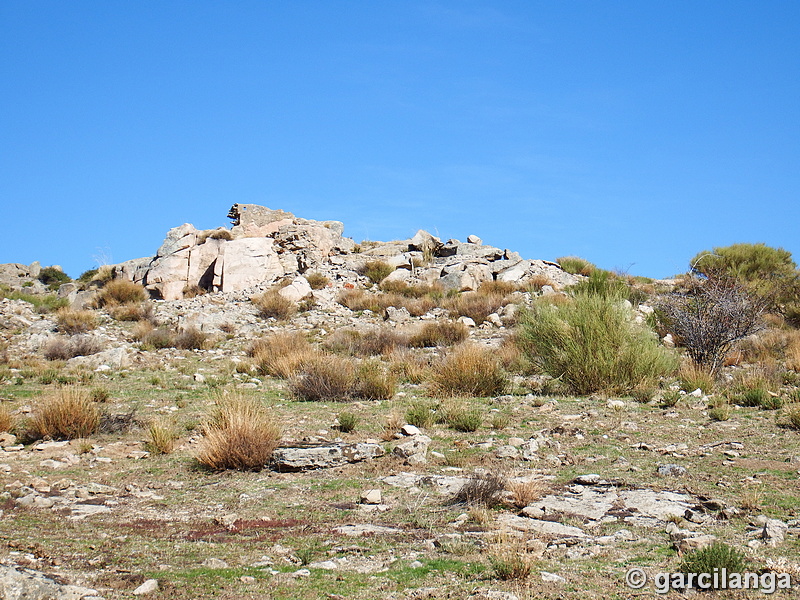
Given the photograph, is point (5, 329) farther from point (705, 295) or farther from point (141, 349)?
point (705, 295)

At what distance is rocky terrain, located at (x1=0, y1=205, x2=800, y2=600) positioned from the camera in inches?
189

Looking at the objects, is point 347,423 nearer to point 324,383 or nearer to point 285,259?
point 324,383

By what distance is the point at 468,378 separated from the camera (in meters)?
14.5

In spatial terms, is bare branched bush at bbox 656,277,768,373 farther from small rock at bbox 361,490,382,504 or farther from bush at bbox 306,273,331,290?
bush at bbox 306,273,331,290

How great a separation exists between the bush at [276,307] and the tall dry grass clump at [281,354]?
4.52 m

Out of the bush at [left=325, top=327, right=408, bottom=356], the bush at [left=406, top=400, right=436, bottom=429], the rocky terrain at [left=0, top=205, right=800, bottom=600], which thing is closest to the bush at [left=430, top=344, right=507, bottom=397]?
the rocky terrain at [left=0, top=205, right=800, bottom=600]

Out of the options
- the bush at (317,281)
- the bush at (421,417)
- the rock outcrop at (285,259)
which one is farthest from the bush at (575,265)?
the bush at (421,417)

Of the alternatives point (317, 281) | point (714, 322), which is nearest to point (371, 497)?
point (714, 322)

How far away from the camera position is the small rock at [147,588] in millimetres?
4428

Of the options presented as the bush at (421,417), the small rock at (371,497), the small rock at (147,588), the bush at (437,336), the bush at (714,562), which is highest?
the bush at (437,336)

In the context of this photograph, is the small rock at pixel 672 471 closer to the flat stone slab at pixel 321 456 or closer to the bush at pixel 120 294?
the flat stone slab at pixel 321 456

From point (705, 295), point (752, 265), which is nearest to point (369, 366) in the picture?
point (705, 295)

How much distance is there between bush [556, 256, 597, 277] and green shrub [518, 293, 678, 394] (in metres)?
22.1

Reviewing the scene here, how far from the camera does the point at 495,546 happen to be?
17.1ft
